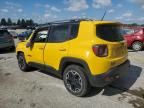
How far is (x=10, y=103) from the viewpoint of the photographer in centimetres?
470

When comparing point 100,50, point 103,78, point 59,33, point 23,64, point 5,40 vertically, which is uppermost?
point 59,33

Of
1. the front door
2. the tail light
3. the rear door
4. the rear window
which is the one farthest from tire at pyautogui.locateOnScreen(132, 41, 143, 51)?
the tail light

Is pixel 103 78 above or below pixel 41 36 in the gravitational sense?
below

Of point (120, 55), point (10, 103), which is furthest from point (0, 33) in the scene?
point (120, 55)

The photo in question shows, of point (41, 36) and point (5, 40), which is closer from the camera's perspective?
point (41, 36)

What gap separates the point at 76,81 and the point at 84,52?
86cm

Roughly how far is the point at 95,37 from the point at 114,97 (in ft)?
5.19

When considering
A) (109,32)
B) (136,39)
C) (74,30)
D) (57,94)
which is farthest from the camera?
(136,39)

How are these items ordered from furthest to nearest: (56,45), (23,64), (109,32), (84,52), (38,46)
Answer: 1. (23,64)
2. (38,46)
3. (56,45)
4. (109,32)
5. (84,52)

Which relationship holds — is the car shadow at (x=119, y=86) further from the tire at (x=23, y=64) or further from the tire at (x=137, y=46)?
the tire at (x=137, y=46)

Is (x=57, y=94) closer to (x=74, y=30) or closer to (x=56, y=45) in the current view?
(x=56, y=45)

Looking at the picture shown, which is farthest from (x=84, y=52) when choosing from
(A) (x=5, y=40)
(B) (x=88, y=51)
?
(A) (x=5, y=40)

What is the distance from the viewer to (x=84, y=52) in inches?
176

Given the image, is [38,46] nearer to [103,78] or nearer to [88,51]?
[88,51]
